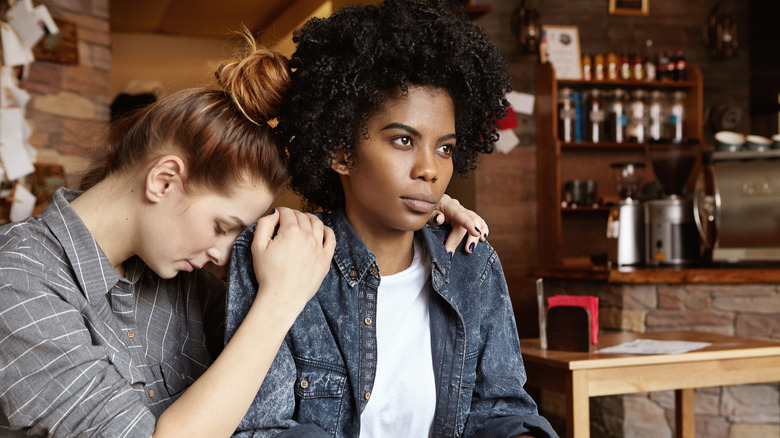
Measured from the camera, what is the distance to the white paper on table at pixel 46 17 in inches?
124

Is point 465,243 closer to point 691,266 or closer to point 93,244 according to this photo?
point 93,244

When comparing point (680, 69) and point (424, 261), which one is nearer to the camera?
point (424, 261)

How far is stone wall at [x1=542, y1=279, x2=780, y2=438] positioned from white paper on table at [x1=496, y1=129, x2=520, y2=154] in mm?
2009

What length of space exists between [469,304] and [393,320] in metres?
0.16

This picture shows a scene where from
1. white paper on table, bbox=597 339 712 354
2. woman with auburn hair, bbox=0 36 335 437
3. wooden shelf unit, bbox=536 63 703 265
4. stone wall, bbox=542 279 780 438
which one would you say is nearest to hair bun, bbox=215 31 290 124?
woman with auburn hair, bbox=0 36 335 437

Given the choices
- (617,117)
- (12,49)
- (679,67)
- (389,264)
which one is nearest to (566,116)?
(617,117)

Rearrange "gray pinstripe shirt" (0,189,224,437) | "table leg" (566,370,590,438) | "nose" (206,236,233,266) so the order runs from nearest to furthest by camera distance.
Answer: "gray pinstripe shirt" (0,189,224,437) → "nose" (206,236,233,266) → "table leg" (566,370,590,438)

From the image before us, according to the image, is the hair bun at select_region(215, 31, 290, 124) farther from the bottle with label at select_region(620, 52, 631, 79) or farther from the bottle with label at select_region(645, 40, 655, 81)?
the bottle with label at select_region(645, 40, 655, 81)

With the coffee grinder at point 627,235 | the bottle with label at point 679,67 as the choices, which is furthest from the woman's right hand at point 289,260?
the bottle with label at point 679,67

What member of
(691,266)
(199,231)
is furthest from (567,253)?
(199,231)

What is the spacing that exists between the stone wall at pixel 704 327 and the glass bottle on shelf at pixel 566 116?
85.2 inches

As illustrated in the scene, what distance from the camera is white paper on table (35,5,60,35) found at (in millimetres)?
3142

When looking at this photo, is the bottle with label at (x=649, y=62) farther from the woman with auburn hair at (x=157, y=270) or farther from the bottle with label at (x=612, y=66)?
the woman with auburn hair at (x=157, y=270)

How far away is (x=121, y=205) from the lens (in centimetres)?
131
